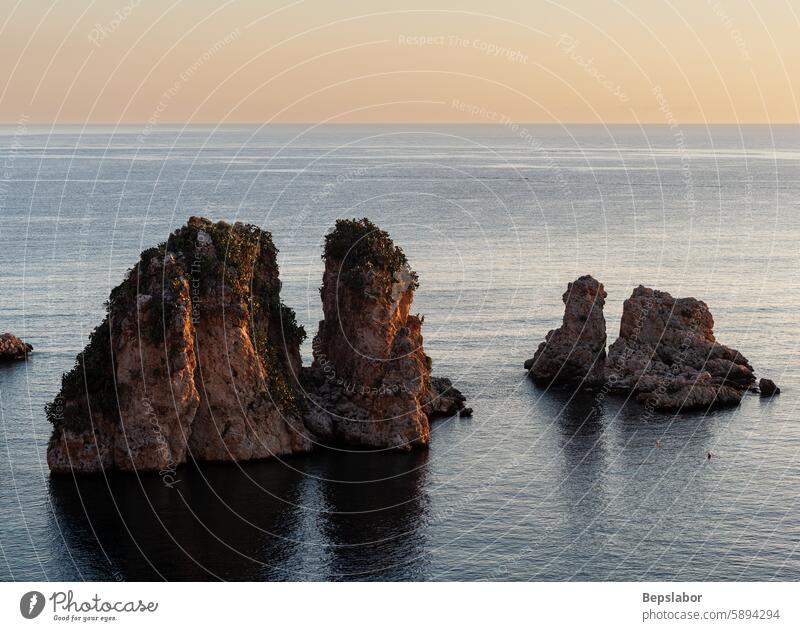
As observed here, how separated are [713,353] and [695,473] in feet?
96.2

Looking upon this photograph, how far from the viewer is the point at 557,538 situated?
82.9 metres

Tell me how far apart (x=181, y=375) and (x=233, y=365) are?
5.59 m

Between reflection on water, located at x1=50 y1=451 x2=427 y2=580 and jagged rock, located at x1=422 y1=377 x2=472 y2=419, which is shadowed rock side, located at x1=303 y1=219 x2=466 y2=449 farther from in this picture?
reflection on water, located at x1=50 y1=451 x2=427 y2=580

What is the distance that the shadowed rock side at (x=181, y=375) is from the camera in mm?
95750

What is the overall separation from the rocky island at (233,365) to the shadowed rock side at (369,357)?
0.12 metres

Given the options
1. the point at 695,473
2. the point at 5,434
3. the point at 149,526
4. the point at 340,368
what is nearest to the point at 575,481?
the point at 695,473

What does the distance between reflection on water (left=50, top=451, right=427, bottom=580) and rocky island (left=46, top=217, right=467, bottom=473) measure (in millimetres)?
2466

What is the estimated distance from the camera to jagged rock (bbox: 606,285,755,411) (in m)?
116

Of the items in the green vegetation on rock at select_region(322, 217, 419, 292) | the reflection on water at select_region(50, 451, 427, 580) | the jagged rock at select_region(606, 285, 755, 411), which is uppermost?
the green vegetation on rock at select_region(322, 217, 419, 292)

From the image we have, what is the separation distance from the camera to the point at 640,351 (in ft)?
408

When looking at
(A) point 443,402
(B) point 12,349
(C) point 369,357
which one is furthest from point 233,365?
(B) point 12,349

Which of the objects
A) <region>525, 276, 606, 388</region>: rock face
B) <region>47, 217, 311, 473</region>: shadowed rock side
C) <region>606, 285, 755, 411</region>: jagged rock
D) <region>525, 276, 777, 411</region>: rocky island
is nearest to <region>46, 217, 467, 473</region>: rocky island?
<region>47, 217, 311, 473</region>: shadowed rock side
